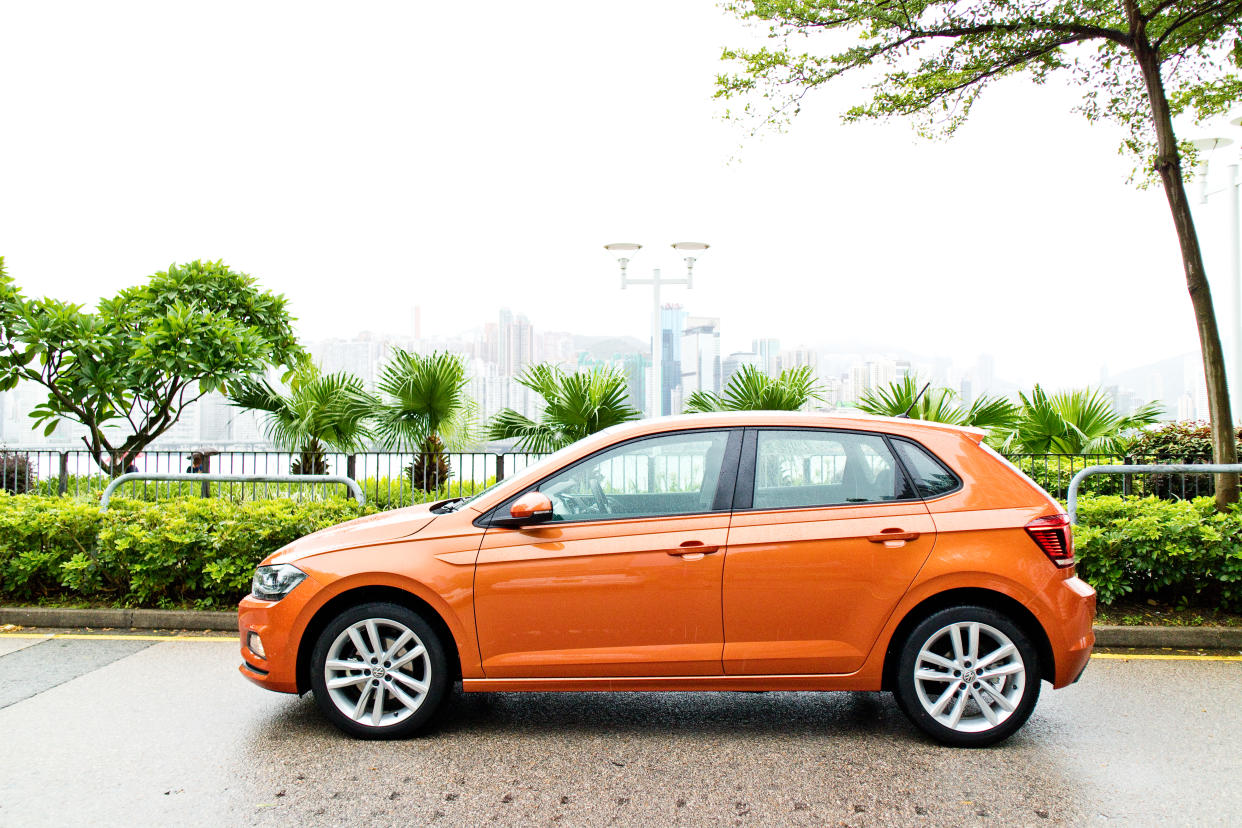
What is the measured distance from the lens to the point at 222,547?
24.4 ft

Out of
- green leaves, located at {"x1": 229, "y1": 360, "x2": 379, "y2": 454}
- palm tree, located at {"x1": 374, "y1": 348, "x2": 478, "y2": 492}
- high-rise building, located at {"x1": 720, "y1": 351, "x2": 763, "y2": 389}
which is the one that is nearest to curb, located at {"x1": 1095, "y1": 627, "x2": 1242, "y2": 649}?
high-rise building, located at {"x1": 720, "y1": 351, "x2": 763, "y2": 389}

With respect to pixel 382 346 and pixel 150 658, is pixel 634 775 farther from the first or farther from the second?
pixel 382 346

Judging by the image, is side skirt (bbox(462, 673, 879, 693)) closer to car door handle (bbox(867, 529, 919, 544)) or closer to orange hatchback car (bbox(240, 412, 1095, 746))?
orange hatchback car (bbox(240, 412, 1095, 746))

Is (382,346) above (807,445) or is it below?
above

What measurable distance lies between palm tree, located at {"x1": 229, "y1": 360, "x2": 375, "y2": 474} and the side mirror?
337 inches

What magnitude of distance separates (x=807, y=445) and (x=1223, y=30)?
844cm

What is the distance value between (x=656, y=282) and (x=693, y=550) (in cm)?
1240

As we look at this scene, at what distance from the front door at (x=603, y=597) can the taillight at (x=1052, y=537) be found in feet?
5.03

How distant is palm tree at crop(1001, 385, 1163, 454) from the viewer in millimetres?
12500

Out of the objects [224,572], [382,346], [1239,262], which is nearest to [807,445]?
[224,572]

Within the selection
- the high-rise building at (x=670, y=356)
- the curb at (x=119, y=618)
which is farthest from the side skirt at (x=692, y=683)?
the high-rise building at (x=670, y=356)

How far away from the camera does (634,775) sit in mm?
4219

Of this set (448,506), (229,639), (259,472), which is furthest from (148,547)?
(448,506)

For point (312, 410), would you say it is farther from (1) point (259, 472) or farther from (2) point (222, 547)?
(2) point (222, 547)
